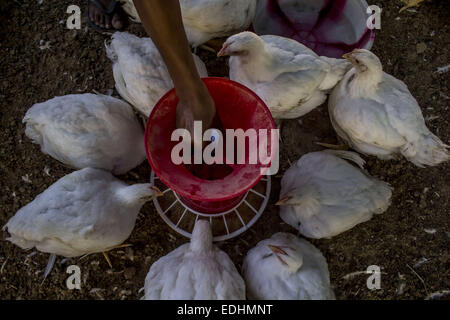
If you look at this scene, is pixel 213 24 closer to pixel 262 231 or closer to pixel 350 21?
pixel 350 21

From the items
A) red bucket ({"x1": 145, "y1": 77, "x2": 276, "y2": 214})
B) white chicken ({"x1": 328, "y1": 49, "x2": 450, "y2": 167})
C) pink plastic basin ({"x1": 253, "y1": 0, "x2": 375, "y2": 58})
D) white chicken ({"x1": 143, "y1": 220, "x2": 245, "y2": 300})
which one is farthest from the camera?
pink plastic basin ({"x1": 253, "y1": 0, "x2": 375, "y2": 58})

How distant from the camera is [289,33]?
1.75 meters

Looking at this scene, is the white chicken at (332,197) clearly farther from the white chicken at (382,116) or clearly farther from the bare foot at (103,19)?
the bare foot at (103,19)

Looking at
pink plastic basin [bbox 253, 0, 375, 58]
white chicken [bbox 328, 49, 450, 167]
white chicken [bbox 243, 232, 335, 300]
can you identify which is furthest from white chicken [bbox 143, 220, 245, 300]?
pink plastic basin [bbox 253, 0, 375, 58]

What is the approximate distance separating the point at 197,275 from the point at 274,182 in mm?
529

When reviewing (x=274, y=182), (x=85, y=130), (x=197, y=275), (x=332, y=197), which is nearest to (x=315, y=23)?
(x=274, y=182)

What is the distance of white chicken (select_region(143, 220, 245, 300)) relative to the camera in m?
1.20

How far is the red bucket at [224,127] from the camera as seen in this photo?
99 centimetres

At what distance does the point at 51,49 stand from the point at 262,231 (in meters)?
1.16

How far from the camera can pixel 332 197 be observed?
4.34ft

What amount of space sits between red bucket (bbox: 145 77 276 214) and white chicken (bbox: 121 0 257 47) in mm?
375

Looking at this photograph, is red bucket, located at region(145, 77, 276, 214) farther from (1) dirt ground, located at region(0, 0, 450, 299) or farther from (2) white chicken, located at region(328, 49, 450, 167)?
(1) dirt ground, located at region(0, 0, 450, 299)

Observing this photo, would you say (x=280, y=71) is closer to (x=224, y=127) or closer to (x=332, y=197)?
(x=224, y=127)

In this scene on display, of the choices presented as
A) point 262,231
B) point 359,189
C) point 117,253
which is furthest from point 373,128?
point 117,253
